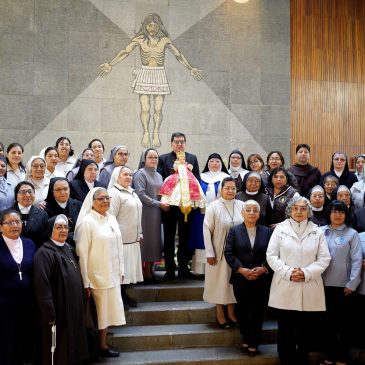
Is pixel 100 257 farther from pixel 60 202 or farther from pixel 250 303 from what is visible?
pixel 250 303

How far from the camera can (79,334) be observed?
13.8ft

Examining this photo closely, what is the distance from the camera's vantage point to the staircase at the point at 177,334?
4.85m

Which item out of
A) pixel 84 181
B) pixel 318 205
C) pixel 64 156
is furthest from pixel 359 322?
pixel 64 156

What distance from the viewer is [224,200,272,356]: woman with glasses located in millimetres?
4762

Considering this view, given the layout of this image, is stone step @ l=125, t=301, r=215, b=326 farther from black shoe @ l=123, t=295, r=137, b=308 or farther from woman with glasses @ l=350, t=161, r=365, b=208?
woman with glasses @ l=350, t=161, r=365, b=208

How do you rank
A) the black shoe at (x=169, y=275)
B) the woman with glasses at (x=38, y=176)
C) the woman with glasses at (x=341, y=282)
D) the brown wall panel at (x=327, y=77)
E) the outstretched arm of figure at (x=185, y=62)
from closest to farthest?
1. the woman with glasses at (x=341, y=282)
2. the woman with glasses at (x=38, y=176)
3. the black shoe at (x=169, y=275)
4. the outstretched arm of figure at (x=185, y=62)
5. the brown wall panel at (x=327, y=77)

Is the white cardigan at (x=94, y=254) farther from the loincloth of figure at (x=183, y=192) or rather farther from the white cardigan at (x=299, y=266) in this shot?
the white cardigan at (x=299, y=266)

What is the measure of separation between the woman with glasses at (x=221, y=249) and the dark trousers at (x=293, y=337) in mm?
660

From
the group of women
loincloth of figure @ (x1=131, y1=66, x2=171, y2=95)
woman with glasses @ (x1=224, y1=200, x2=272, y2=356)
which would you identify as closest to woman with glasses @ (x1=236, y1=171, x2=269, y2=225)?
the group of women

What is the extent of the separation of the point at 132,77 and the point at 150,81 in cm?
36

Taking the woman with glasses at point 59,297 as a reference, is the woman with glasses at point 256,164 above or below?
above

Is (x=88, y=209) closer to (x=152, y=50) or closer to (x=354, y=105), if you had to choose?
(x=152, y=50)

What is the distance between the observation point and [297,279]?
4.48m

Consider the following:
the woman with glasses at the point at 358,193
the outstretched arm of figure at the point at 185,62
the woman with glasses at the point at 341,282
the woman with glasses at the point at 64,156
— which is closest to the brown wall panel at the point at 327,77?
the outstretched arm of figure at the point at 185,62
